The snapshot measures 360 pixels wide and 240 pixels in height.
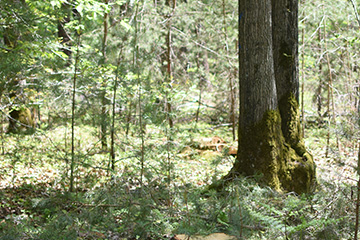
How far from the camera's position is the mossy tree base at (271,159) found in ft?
15.4

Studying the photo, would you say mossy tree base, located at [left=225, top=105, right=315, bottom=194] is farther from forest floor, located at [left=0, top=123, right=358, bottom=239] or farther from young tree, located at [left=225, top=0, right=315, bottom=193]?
forest floor, located at [left=0, top=123, right=358, bottom=239]

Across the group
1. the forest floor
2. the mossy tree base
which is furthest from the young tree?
the forest floor

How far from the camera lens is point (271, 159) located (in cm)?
468

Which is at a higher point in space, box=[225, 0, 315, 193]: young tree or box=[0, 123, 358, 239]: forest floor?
box=[225, 0, 315, 193]: young tree

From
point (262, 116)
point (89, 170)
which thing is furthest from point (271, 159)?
point (89, 170)

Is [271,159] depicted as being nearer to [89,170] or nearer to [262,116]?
[262,116]

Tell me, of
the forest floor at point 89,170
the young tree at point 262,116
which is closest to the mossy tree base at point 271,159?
the young tree at point 262,116

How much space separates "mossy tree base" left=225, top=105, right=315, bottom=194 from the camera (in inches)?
184

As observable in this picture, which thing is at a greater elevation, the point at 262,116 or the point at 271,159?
the point at 262,116

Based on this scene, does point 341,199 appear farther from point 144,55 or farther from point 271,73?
point 144,55

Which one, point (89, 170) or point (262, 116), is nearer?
point (262, 116)

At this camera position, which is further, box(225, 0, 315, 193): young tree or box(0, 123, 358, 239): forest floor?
box(225, 0, 315, 193): young tree

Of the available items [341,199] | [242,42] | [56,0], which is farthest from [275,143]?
[56,0]

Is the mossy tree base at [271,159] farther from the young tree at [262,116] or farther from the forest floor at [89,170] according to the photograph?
the forest floor at [89,170]
